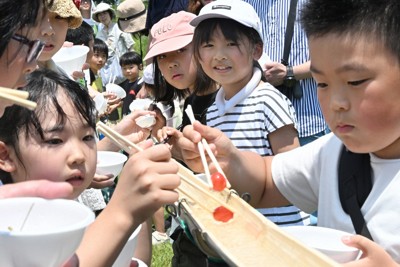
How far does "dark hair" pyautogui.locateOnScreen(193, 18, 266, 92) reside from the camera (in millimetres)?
2541

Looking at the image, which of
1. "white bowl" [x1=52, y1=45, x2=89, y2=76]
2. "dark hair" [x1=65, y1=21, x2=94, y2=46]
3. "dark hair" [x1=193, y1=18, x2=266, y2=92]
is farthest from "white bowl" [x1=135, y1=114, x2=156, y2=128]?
"dark hair" [x1=65, y1=21, x2=94, y2=46]

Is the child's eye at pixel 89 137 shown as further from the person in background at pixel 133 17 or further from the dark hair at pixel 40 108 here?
the person in background at pixel 133 17

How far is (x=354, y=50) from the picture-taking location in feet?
4.17

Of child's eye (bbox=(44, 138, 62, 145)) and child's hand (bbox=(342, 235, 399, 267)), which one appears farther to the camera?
child's eye (bbox=(44, 138, 62, 145))

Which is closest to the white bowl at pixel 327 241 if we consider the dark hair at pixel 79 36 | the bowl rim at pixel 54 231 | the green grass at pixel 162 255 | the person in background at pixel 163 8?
the bowl rim at pixel 54 231

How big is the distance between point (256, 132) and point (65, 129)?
943 millimetres

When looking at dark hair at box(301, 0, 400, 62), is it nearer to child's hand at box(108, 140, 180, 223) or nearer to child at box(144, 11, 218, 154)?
child's hand at box(108, 140, 180, 223)

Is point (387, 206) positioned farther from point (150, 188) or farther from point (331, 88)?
point (150, 188)

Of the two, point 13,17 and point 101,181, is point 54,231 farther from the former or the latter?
point 101,181

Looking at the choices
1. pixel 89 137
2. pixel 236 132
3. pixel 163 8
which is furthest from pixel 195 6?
pixel 89 137

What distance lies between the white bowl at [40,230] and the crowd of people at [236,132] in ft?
0.09

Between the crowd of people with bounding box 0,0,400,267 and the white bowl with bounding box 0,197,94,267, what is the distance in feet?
0.09

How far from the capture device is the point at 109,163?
2.35 m

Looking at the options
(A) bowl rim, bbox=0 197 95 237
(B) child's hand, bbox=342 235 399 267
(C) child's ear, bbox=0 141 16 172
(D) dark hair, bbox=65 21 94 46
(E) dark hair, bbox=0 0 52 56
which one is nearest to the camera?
(A) bowl rim, bbox=0 197 95 237
